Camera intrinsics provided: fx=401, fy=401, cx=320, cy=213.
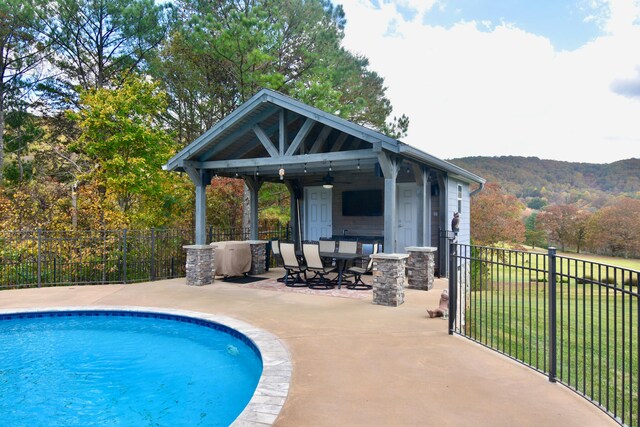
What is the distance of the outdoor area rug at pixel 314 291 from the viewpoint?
305 inches

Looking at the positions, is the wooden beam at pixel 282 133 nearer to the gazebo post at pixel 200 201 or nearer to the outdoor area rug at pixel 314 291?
the gazebo post at pixel 200 201

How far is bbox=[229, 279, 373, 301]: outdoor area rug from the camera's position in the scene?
305 inches

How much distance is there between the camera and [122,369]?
4.86m

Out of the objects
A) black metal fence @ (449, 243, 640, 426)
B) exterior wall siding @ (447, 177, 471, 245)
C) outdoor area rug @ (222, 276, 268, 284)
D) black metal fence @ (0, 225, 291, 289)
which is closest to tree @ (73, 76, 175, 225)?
black metal fence @ (0, 225, 291, 289)

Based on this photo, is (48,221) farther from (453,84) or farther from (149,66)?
(453,84)

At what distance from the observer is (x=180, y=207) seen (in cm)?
1326

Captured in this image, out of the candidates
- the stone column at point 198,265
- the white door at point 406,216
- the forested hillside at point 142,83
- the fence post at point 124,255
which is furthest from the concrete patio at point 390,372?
the forested hillside at point 142,83

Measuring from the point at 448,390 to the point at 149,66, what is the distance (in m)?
15.7

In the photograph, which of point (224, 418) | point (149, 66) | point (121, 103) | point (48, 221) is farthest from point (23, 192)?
point (224, 418)

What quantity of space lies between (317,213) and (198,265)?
439 centimetres

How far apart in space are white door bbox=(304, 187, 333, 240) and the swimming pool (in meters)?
6.36

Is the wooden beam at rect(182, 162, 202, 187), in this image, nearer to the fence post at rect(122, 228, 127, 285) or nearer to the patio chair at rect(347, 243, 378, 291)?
the fence post at rect(122, 228, 127, 285)

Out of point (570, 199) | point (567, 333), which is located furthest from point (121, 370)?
point (570, 199)

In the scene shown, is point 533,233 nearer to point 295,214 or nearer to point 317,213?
point 317,213
